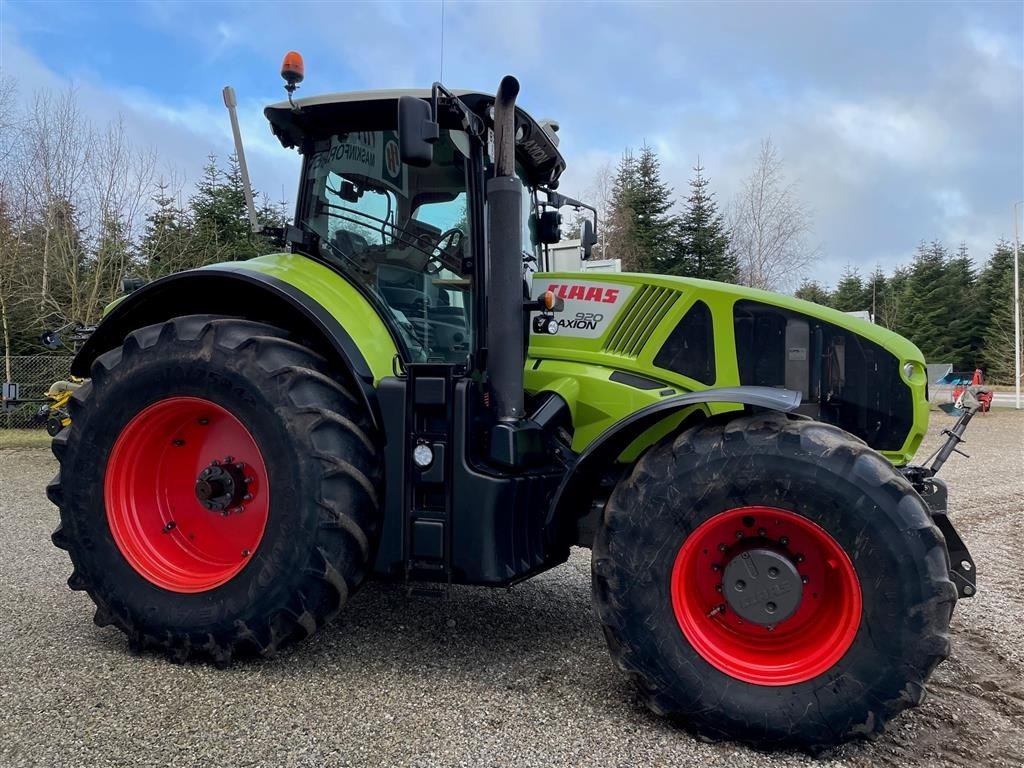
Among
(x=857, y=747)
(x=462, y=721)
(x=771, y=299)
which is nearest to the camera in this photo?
(x=857, y=747)

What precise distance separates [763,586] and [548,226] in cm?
237

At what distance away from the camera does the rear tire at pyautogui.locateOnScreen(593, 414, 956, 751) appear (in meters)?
2.41

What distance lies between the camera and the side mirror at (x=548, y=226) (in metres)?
4.16

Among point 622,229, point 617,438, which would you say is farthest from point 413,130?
point 622,229

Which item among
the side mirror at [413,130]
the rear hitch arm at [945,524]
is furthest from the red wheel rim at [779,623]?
the side mirror at [413,130]

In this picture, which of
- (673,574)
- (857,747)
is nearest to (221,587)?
(673,574)

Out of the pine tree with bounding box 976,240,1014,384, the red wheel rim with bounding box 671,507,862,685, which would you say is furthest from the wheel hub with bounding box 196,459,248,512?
the pine tree with bounding box 976,240,1014,384

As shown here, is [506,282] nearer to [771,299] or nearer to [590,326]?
[590,326]

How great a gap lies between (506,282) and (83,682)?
7.85 feet

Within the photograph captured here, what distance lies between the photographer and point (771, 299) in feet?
10.7

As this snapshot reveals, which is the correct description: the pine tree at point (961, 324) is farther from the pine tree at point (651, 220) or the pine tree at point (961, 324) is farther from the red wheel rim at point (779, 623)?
the red wheel rim at point (779, 623)

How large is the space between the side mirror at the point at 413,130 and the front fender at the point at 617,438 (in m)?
1.30

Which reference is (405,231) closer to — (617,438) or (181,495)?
(617,438)

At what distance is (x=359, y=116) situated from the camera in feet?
11.6
